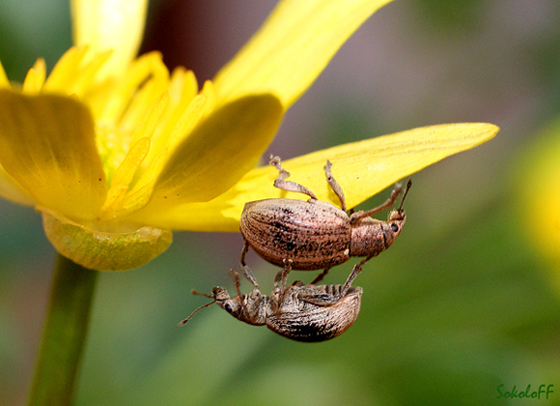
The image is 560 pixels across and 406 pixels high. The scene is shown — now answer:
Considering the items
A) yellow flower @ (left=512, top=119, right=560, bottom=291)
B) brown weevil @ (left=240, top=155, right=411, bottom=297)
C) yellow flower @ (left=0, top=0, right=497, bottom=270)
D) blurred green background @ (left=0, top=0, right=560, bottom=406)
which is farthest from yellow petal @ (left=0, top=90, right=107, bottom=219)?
yellow flower @ (left=512, top=119, right=560, bottom=291)

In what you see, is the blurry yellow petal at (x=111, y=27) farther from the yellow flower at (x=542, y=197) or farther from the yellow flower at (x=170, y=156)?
the yellow flower at (x=542, y=197)

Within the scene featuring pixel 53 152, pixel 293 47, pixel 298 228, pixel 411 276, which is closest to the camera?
pixel 53 152

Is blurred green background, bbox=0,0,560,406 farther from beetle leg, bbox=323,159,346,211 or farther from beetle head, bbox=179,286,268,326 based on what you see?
beetle leg, bbox=323,159,346,211

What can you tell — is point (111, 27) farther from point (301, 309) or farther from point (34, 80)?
point (301, 309)

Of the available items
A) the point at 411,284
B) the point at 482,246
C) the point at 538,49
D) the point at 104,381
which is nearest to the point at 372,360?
the point at 411,284

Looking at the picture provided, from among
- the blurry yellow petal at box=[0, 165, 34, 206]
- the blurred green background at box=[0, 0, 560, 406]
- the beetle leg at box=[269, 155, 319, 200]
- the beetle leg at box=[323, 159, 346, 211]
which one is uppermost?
the beetle leg at box=[323, 159, 346, 211]

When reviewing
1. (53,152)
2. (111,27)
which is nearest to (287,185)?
(53,152)

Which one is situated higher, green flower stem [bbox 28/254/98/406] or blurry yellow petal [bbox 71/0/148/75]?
blurry yellow petal [bbox 71/0/148/75]
